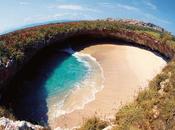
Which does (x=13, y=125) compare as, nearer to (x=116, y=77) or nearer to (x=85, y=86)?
(x=85, y=86)

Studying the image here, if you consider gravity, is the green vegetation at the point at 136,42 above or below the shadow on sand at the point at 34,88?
above

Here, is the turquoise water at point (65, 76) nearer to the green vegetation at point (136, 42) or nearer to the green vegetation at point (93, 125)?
the green vegetation at point (136, 42)

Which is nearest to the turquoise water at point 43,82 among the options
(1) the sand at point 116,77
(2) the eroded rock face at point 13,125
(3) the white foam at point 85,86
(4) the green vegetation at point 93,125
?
(3) the white foam at point 85,86

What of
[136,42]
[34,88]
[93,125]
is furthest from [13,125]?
[136,42]

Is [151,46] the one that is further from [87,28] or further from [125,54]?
[87,28]

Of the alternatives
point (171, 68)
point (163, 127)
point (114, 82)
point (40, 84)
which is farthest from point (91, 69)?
Answer: point (163, 127)
